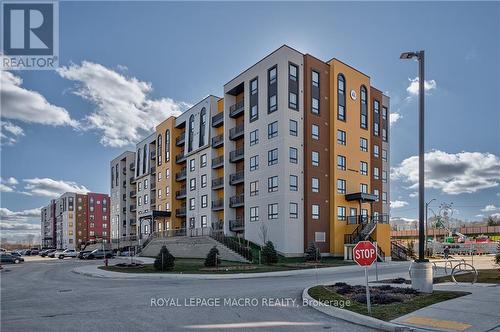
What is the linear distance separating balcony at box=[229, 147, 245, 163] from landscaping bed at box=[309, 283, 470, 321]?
29.9 metres

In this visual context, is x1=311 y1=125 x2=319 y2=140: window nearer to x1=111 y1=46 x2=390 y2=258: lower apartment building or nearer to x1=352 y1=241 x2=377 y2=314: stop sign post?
x1=111 y1=46 x2=390 y2=258: lower apartment building

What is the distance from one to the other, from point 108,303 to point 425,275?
10295 mm

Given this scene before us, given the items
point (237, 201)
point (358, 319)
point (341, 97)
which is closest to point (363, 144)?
point (341, 97)

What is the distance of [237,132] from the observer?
148 ft

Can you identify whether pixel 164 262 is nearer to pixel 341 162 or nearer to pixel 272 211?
pixel 272 211

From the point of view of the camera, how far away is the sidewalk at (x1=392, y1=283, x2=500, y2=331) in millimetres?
8461

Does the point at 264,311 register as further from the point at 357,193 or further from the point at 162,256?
the point at 357,193

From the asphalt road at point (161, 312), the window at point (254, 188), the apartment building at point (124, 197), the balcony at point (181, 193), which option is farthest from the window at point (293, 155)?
the apartment building at point (124, 197)

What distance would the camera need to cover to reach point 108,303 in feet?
42.8

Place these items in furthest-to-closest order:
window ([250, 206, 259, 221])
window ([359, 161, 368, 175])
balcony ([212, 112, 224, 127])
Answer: balcony ([212, 112, 224, 127])
window ([359, 161, 368, 175])
window ([250, 206, 259, 221])

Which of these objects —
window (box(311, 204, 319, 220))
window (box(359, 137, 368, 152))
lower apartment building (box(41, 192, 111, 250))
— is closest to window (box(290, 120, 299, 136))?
window (box(311, 204, 319, 220))

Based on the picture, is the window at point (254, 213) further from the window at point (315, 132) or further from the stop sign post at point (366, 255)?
the stop sign post at point (366, 255)

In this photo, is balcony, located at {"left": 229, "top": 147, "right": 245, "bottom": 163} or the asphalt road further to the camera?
balcony, located at {"left": 229, "top": 147, "right": 245, "bottom": 163}

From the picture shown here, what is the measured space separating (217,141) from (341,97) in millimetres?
15434
